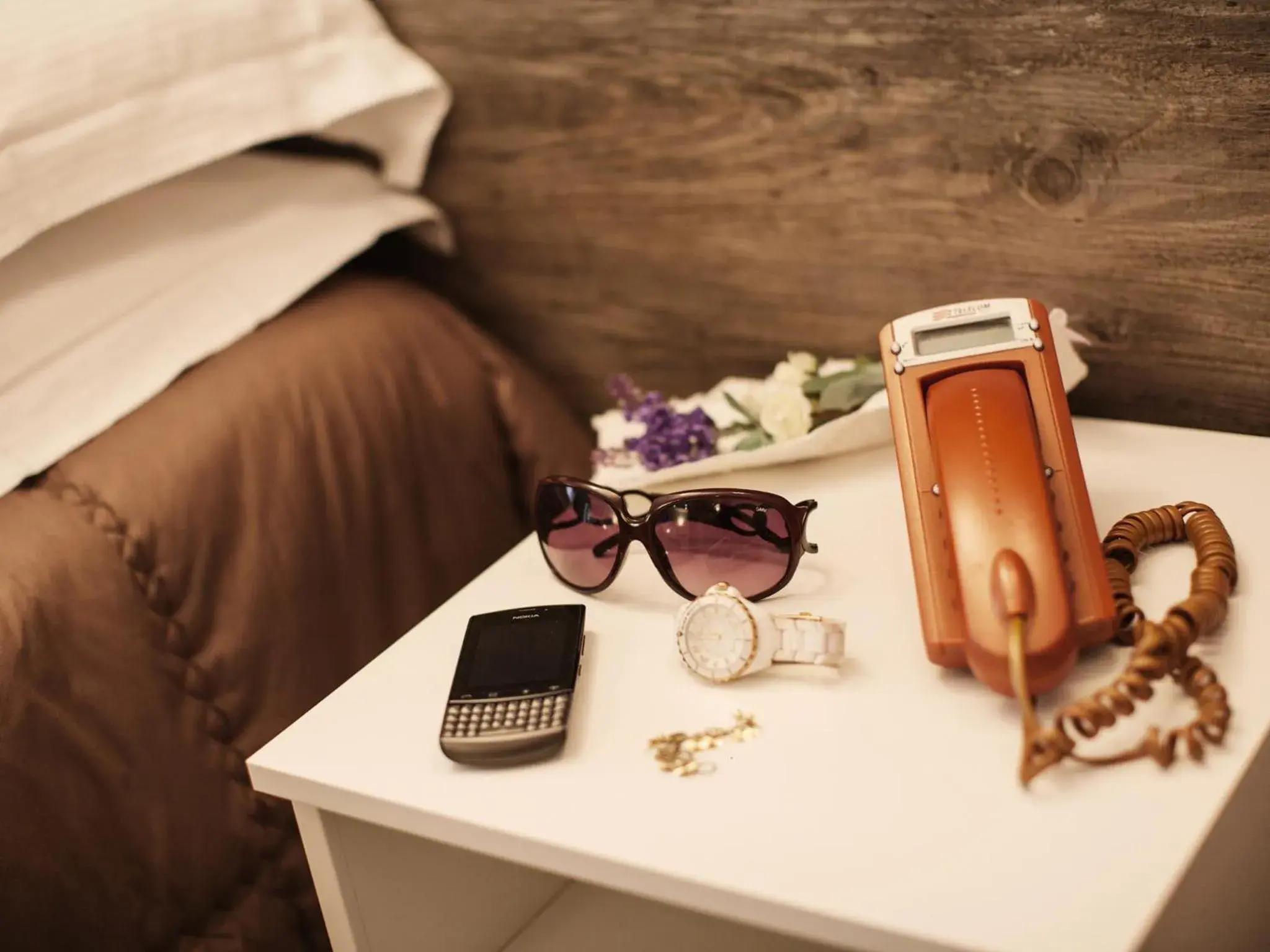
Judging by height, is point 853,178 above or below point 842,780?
above

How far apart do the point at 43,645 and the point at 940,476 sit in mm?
522

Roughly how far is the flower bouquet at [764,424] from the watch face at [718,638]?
22cm

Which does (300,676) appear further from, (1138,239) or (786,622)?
(1138,239)

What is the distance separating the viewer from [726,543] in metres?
0.66

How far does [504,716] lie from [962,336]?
328 millimetres

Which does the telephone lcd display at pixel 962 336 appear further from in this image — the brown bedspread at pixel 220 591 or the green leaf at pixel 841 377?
the brown bedspread at pixel 220 591

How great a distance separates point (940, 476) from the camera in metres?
0.59

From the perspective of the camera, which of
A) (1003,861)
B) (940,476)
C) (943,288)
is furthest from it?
(943,288)

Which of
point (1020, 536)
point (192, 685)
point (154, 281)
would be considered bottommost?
point (192, 685)

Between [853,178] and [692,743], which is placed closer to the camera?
[692,743]

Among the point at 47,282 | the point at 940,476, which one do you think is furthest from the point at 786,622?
the point at 47,282

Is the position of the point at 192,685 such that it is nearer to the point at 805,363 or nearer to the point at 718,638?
the point at 718,638

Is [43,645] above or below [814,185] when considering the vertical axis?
below

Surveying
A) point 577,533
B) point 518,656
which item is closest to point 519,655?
point 518,656
